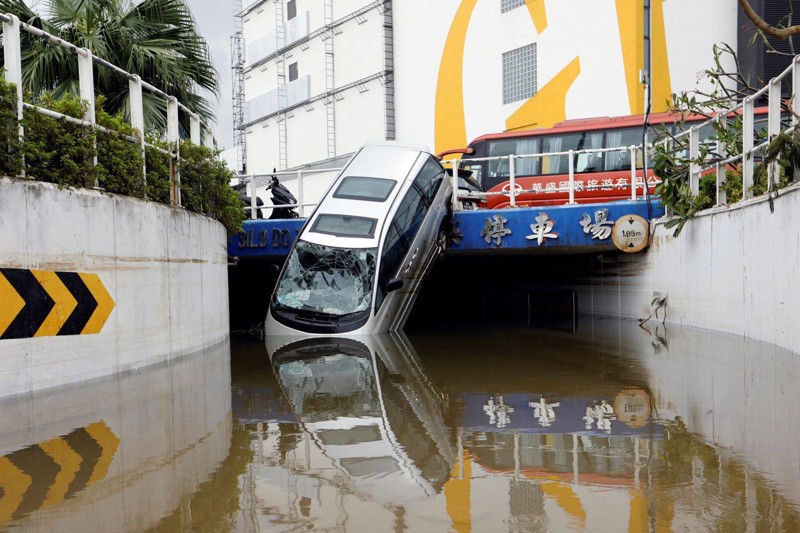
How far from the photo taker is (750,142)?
42.4ft

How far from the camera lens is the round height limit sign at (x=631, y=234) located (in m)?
18.8

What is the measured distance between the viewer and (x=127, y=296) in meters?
10.5

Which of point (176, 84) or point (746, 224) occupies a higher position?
point (176, 84)

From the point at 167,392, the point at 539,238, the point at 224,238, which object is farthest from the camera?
the point at 539,238

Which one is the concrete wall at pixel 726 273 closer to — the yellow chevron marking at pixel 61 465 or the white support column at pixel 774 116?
the white support column at pixel 774 116

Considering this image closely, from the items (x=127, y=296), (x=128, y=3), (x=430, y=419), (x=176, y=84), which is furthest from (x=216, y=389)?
(x=128, y=3)

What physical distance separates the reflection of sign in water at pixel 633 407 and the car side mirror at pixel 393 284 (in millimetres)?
8375

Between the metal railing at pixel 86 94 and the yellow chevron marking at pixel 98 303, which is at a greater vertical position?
the metal railing at pixel 86 94

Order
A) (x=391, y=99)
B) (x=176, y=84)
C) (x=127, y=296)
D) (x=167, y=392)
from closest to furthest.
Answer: (x=167, y=392), (x=127, y=296), (x=176, y=84), (x=391, y=99)

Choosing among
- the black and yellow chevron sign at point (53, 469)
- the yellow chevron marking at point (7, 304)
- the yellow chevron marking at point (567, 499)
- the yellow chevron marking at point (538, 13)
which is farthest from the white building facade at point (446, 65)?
the yellow chevron marking at point (567, 499)

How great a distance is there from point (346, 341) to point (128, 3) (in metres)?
7.72

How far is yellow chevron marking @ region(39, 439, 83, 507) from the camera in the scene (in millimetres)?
5086

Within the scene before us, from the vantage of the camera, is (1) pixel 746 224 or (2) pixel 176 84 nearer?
(1) pixel 746 224

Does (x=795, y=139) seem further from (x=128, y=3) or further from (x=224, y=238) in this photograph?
(x=128, y=3)
